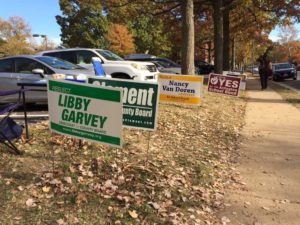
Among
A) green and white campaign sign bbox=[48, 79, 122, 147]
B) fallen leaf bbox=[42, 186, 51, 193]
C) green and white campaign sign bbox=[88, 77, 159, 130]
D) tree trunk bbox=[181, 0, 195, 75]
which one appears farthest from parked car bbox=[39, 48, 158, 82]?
fallen leaf bbox=[42, 186, 51, 193]

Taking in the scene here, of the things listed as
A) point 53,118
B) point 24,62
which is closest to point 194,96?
point 24,62

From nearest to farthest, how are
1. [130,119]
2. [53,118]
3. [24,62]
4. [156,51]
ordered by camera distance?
[53,118], [130,119], [24,62], [156,51]

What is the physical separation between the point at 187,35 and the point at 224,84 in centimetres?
216

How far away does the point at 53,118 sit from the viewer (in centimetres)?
535

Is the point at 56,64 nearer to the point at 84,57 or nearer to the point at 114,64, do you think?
the point at 114,64

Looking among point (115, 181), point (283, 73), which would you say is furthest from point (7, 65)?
point (283, 73)

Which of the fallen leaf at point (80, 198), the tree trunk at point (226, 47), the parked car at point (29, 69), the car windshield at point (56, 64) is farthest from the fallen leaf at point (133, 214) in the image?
the tree trunk at point (226, 47)

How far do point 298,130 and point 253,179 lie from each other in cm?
426

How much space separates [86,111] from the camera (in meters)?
5.00

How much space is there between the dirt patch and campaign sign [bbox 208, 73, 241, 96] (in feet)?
21.5

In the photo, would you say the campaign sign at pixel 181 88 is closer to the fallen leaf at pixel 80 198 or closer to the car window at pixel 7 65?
the car window at pixel 7 65

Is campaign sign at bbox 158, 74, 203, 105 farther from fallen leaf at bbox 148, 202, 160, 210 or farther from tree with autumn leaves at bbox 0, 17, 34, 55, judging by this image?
tree with autumn leaves at bbox 0, 17, 34, 55

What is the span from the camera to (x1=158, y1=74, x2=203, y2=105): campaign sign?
11.0 m

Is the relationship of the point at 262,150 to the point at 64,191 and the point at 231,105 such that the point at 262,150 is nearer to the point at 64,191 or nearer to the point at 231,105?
the point at 64,191
